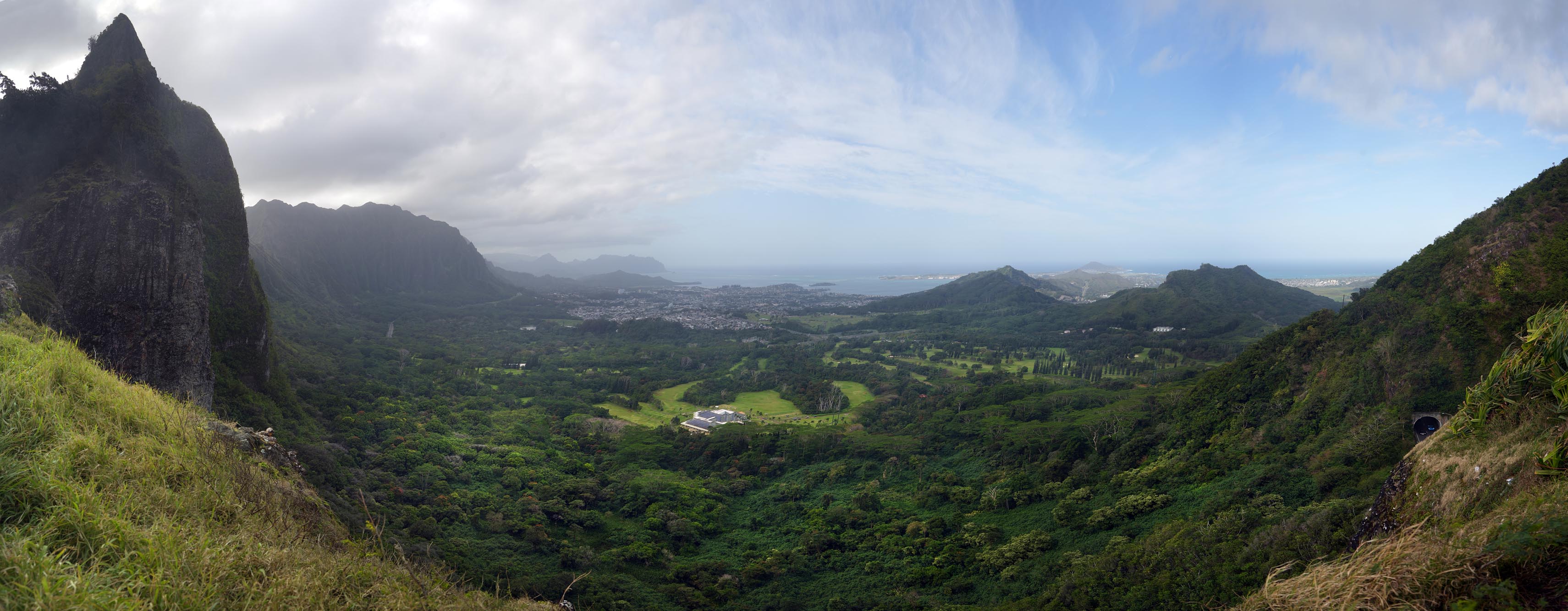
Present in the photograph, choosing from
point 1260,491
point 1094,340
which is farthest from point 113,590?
point 1094,340

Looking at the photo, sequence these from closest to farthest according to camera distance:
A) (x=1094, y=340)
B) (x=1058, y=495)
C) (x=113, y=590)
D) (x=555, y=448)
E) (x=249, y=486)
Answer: (x=113, y=590) < (x=249, y=486) < (x=1058, y=495) < (x=555, y=448) < (x=1094, y=340)

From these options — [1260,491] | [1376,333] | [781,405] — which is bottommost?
[781,405]

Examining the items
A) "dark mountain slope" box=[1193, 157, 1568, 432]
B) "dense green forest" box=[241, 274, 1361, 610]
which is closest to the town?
"dense green forest" box=[241, 274, 1361, 610]

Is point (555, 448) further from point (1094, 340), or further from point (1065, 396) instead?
point (1094, 340)

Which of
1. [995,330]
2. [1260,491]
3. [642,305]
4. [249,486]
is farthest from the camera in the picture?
[642,305]

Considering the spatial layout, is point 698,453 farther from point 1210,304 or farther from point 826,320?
point 1210,304

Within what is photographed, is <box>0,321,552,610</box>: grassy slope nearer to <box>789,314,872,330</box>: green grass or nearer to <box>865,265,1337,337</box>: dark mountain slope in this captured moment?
<box>865,265,1337,337</box>: dark mountain slope

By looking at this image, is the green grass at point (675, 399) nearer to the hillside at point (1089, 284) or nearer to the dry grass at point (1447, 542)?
the dry grass at point (1447, 542)
